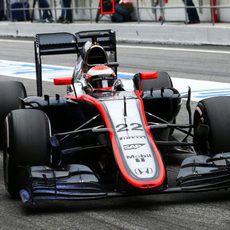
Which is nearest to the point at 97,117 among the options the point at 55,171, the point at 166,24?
the point at 55,171

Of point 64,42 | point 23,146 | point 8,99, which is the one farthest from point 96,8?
point 23,146

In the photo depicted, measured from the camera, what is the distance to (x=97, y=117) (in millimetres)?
7570

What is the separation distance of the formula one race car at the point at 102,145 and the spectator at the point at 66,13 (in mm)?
23197

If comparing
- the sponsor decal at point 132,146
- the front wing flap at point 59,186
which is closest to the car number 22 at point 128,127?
the sponsor decal at point 132,146

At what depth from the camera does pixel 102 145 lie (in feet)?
24.1

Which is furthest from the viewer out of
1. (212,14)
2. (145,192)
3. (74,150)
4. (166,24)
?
(166,24)

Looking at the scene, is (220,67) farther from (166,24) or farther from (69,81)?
(69,81)

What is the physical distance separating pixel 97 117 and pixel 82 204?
3.05ft

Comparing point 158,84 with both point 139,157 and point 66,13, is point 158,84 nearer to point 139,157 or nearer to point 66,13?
point 139,157

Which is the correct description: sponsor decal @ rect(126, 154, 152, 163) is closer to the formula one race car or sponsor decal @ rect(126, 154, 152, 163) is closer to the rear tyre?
the formula one race car

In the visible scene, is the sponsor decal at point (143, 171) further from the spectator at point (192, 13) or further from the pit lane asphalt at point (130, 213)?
the spectator at point (192, 13)

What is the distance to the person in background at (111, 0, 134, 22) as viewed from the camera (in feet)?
95.9

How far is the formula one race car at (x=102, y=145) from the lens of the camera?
263 inches

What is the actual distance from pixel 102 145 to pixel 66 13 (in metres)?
25.0
